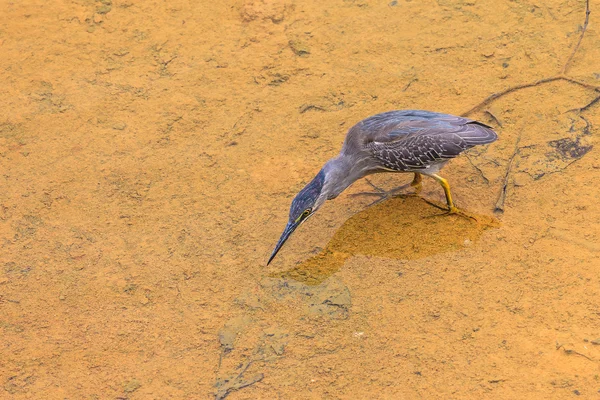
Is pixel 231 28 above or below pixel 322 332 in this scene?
→ above

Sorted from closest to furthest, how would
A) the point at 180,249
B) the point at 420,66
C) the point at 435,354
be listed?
the point at 435,354, the point at 180,249, the point at 420,66

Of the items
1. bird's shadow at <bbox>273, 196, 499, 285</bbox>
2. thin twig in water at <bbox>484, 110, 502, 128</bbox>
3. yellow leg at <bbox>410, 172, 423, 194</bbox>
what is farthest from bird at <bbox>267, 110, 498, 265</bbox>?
thin twig in water at <bbox>484, 110, 502, 128</bbox>

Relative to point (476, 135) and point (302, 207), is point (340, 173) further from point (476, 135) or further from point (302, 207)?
point (476, 135)

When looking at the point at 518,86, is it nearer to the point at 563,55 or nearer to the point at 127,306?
the point at 563,55

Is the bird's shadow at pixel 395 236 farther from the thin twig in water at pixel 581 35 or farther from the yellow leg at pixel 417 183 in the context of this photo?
the thin twig in water at pixel 581 35

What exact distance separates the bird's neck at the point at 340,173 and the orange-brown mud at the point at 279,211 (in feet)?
0.97

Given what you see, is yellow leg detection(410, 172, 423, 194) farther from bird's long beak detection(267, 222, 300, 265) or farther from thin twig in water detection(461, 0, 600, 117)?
bird's long beak detection(267, 222, 300, 265)

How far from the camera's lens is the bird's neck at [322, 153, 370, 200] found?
609cm

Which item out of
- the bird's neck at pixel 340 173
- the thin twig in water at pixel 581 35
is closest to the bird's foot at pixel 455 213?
the bird's neck at pixel 340 173

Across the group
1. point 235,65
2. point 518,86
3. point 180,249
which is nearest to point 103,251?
point 180,249

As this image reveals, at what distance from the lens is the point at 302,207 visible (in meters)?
5.83

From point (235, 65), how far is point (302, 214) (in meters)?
2.64

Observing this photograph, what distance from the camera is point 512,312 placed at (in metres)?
5.31

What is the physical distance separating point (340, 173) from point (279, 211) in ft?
Answer: 2.09
